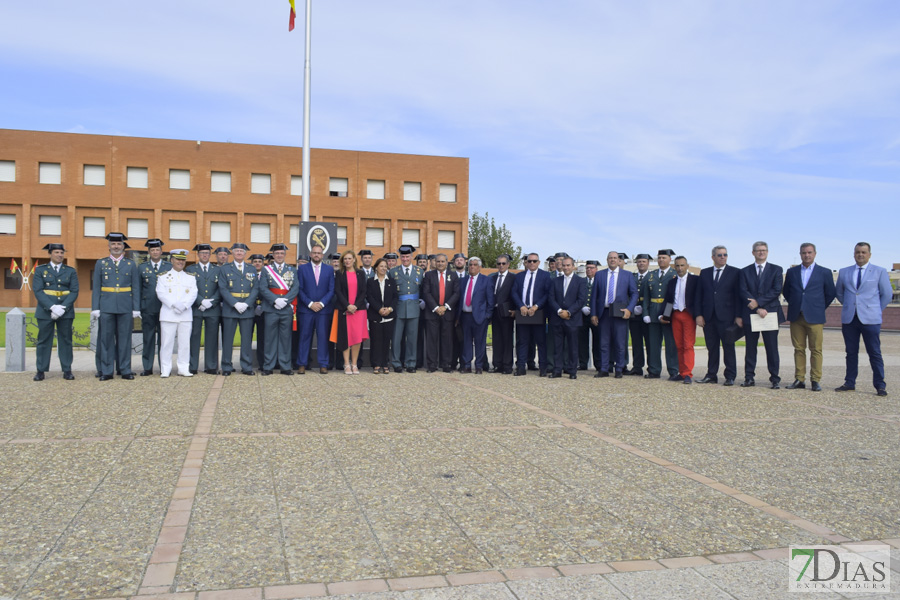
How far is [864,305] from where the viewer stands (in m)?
9.77

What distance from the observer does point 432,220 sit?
5012 centimetres

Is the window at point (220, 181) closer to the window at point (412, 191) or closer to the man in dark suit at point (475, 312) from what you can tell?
the window at point (412, 191)

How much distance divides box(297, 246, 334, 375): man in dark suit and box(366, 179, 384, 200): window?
38444 millimetres

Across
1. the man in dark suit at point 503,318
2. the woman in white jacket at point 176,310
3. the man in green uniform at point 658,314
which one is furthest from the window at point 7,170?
the man in green uniform at point 658,314

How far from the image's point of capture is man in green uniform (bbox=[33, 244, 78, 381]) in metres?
9.99

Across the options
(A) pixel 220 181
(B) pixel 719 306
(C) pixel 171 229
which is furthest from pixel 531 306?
(C) pixel 171 229

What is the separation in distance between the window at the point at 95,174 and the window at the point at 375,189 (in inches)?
659

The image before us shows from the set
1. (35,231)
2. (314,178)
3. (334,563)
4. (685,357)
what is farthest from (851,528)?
(35,231)

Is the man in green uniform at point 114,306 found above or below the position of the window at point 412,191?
below

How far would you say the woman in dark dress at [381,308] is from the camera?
458 inches

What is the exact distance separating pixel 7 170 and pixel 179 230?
10833mm

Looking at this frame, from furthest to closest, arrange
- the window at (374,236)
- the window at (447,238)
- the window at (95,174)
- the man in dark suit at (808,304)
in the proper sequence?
the window at (447,238) < the window at (374,236) < the window at (95,174) < the man in dark suit at (808,304)

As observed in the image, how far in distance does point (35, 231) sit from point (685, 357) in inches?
1822

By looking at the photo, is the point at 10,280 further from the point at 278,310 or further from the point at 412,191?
the point at 278,310
